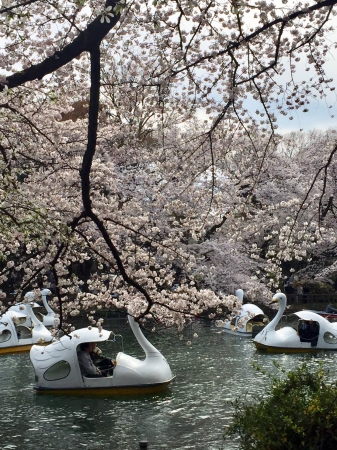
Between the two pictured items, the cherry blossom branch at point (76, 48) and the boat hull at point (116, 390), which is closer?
the cherry blossom branch at point (76, 48)

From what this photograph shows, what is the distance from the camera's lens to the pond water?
8.84m

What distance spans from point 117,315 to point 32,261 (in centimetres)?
1279

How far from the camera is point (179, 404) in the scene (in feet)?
35.5

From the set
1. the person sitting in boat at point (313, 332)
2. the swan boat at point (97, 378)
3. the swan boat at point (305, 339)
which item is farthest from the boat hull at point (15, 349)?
the person sitting in boat at point (313, 332)

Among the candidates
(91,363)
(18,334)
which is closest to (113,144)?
(91,363)

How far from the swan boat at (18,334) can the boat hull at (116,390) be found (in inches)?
203

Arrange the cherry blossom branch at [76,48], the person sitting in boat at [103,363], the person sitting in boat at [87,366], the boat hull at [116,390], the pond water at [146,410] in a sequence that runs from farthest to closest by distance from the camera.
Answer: the person sitting in boat at [103,363] < the person sitting in boat at [87,366] < the boat hull at [116,390] < the pond water at [146,410] < the cherry blossom branch at [76,48]

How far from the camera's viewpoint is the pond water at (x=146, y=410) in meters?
8.84

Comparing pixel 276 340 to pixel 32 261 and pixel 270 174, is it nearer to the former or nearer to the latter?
pixel 32 261

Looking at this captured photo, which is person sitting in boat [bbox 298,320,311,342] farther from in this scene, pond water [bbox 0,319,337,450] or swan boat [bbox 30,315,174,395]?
swan boat [bbox 30,315,174,395]

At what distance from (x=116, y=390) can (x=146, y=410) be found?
1.19 meters

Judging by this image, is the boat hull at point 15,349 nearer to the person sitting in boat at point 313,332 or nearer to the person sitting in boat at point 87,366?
the person sitting in boat at point 87,366

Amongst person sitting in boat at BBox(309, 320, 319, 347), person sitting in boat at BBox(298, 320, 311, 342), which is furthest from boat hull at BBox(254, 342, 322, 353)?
person sitting in boat at BBox(298, 320, 311, 342)

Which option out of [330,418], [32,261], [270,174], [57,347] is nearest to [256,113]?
[330,418]
